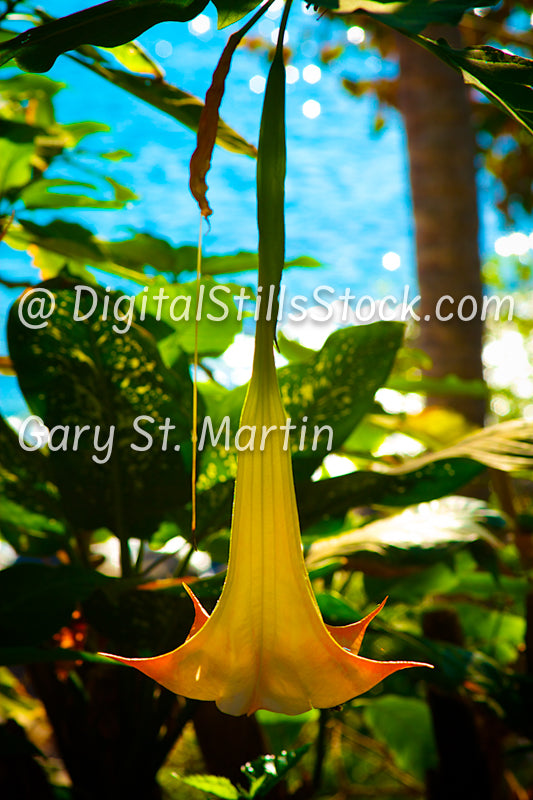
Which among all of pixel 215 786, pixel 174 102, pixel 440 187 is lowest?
pixel 215 786

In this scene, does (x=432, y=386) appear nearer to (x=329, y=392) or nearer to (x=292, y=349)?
(x=292, y=349)

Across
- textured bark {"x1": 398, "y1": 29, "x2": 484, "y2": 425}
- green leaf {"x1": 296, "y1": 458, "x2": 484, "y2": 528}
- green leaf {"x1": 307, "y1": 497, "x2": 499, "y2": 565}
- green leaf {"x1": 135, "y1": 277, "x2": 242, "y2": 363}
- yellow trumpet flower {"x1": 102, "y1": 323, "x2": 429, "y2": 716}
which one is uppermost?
textured bark {"x1": 398, "y1": 29, "x2": 484, "y2": 425}

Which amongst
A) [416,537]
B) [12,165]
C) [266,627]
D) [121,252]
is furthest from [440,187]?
[266,627]

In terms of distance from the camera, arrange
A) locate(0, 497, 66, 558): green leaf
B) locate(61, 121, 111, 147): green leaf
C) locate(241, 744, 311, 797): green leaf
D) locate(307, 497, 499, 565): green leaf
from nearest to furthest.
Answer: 1. locate(241, 744, 311, 797): green leaf
2. locate(307, 497, 499, 565): green leaf
3. locate(0, 497, 66, 558): green leaf
4. locate(61, 121, 111, 147): green leaf

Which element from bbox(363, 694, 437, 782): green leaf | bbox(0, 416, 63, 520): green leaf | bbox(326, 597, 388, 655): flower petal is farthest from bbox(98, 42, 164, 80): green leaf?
bbox(363, 694, 437, 782): green leaf

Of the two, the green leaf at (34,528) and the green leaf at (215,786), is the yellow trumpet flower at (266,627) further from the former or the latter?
the green leaf at (34,528)

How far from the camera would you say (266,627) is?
0.22 metres

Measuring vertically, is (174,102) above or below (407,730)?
above

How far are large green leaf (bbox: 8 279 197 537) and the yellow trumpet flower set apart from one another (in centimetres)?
20

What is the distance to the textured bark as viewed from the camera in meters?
1.48

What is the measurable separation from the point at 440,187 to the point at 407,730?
119 centimetres

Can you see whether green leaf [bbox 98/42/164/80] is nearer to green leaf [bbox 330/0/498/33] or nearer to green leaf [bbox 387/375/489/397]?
green leaf [bbox 330/0/498/33]

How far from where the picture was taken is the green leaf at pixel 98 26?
26cm

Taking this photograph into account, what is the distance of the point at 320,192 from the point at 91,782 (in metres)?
8.47
